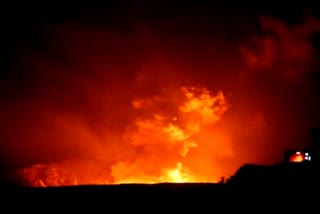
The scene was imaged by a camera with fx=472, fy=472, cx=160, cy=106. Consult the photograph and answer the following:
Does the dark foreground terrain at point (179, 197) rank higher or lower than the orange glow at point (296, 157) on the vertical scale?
lower

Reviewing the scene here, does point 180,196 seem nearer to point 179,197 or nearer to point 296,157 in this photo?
point 179,197

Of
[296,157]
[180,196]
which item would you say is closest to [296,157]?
[296,157]

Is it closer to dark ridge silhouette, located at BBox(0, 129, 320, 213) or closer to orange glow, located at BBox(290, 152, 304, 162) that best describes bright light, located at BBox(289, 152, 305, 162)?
orange glow, located at BBox(290, 152, 304, 162)

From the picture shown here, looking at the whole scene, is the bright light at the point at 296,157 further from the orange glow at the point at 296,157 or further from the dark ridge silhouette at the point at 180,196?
the dark ridge silhouette at the point at 180,196

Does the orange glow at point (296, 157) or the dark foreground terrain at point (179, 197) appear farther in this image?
the orange glow at point (296, 157)

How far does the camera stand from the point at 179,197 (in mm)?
9898

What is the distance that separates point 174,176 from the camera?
52156 mm

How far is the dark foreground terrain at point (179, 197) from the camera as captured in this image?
31.2 feet

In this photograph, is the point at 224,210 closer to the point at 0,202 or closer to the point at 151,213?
the point at 151,213

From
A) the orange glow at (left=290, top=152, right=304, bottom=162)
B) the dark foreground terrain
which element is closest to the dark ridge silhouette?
the dark foreground terrain

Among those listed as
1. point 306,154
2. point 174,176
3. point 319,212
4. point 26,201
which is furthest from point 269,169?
point 174,176

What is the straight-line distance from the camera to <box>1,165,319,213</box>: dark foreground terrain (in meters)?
9.52

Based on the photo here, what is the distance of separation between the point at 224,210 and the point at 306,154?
31.0 metres

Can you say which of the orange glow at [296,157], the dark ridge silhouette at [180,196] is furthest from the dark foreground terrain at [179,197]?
the orange glow at [296,157]
